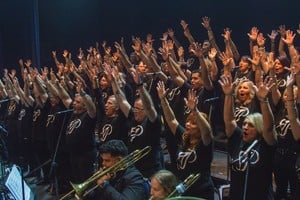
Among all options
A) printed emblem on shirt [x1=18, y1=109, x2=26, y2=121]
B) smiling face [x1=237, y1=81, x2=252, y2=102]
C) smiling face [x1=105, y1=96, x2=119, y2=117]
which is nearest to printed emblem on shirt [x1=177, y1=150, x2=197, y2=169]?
smiling face [x1=237, y1=81, x2=252, y2=102]

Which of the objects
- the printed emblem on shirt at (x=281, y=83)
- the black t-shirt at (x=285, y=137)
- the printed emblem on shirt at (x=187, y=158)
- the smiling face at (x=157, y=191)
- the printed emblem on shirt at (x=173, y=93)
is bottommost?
the smiling face at (x=157, y=191)

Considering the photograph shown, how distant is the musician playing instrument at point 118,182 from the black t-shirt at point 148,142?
45.6 inches

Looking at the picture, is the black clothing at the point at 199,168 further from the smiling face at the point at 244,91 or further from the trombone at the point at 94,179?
the smiling face at the point at 244,91

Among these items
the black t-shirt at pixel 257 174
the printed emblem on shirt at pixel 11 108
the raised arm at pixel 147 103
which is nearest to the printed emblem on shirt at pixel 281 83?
the raised arm at pixel 147 103

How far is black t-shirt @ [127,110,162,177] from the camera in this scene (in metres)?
4.72

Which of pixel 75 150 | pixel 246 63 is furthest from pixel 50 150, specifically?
pixel 246 63

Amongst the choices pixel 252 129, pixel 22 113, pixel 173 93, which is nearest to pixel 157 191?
pixel 252 129

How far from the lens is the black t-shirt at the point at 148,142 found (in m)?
4.72

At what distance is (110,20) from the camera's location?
11.0 metres

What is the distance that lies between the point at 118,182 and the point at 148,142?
1.30 m

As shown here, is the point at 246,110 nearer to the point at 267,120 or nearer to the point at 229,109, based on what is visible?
the point at 229,109

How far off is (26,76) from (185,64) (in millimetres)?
2286

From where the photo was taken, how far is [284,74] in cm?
535

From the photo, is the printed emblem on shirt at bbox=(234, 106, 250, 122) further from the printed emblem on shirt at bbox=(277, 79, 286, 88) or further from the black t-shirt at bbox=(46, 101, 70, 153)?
the black t-shirt at bbox=(46, 101, 70, 153)
